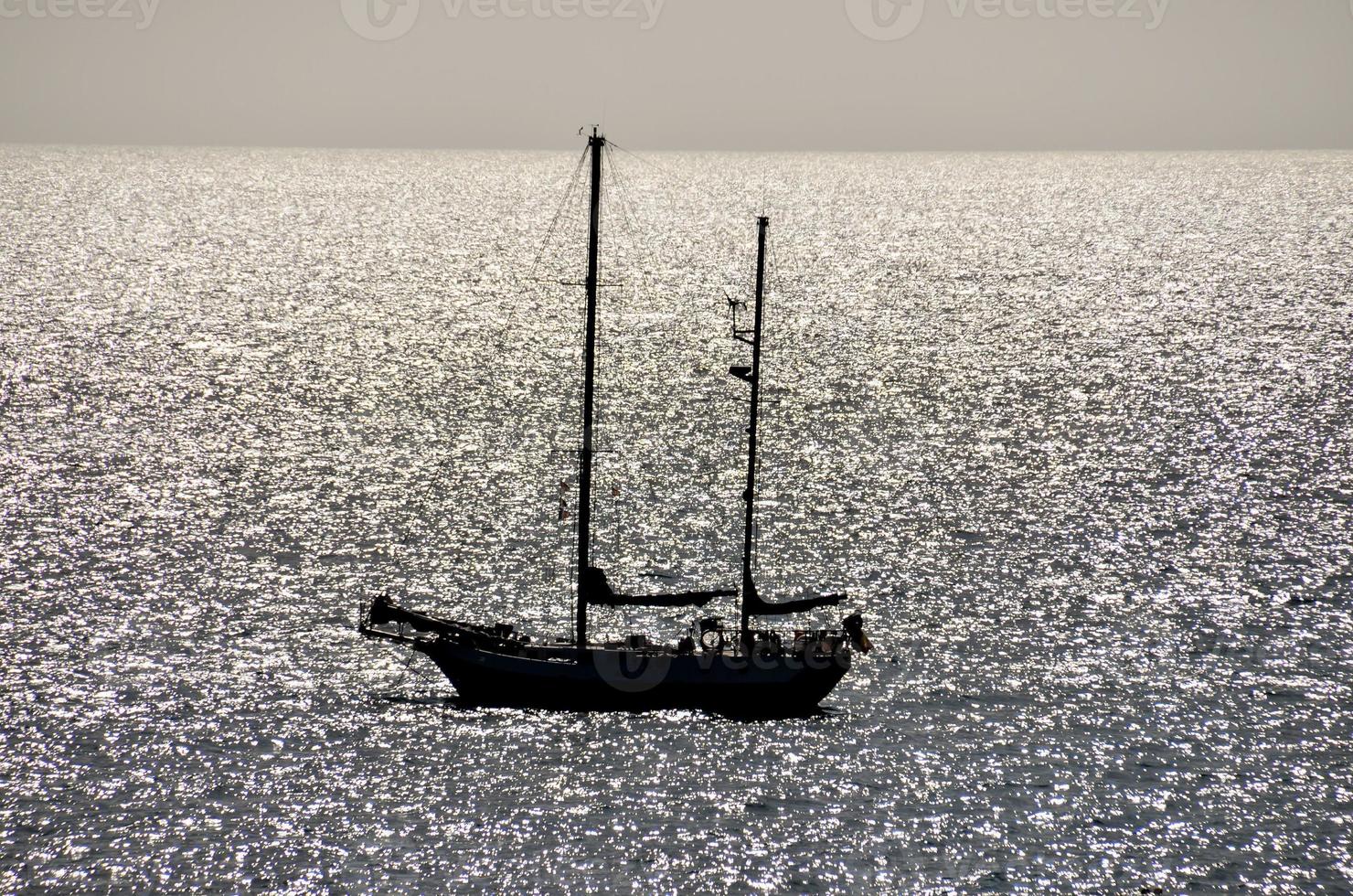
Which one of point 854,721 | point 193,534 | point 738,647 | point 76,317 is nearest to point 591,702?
point 738,647

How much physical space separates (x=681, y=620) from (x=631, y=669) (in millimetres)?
12869

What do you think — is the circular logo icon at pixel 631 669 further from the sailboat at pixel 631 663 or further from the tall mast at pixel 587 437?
the tall mast at pixel 587 437

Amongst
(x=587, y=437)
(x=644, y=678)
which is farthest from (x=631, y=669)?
(x=587, y=437)

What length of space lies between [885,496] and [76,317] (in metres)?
120

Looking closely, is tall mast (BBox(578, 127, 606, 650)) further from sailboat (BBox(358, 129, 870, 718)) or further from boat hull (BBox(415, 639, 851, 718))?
boat hull (BBox(415, 639, 851, 718))

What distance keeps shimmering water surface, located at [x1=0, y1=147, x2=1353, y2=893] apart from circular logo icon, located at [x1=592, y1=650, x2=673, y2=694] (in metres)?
1.68

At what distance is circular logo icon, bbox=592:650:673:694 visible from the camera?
6316 cm

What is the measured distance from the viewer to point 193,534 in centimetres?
8794

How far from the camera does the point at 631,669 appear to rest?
6347 cm

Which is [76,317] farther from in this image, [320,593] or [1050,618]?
[1050,618]

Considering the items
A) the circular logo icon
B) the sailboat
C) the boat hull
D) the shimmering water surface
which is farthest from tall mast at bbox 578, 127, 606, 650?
the shimmering water surface

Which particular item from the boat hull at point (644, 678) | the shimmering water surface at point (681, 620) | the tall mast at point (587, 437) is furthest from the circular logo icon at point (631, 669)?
the shimmering water surface at point (681, 620)

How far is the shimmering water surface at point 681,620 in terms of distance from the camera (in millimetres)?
51844

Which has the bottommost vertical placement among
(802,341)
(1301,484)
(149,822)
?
(149,822)
